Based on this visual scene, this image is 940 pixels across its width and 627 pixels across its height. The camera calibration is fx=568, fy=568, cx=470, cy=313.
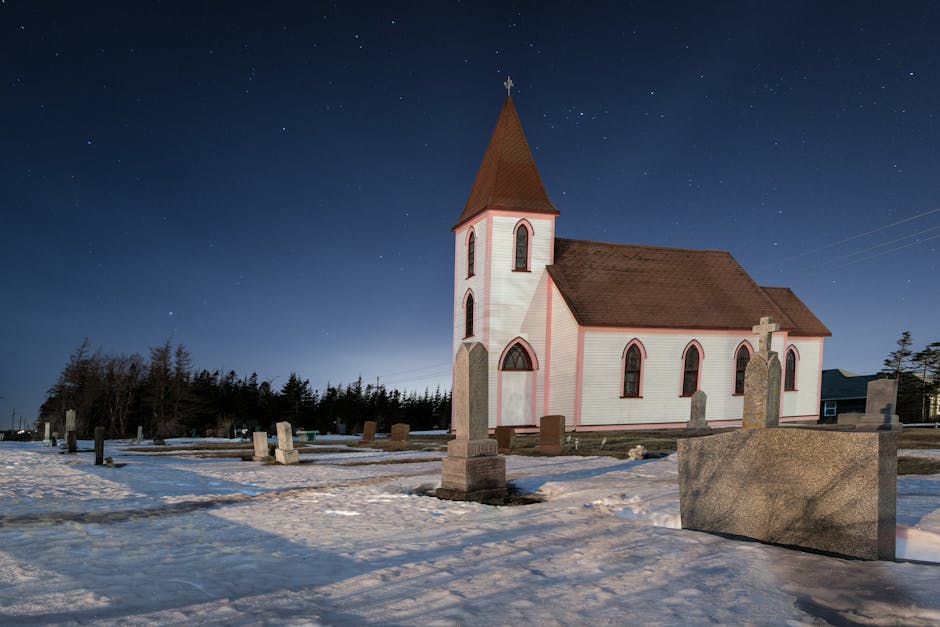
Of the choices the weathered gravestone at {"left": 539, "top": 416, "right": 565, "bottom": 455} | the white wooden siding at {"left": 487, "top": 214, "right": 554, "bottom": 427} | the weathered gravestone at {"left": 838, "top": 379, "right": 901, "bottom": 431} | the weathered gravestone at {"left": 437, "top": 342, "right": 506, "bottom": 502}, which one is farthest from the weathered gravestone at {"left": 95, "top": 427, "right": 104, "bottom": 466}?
the weathered gravestone at {"left": 838, "top": 379, "right": 901, "bottom": 431}

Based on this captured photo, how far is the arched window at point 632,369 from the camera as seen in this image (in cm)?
2728

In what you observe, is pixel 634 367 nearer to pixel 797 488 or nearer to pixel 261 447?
pixel 261 447

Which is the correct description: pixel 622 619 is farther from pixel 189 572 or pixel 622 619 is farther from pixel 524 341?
pixel 524 341

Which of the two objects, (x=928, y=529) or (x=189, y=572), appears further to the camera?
(x=928, y=529)

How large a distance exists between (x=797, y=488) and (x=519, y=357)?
22.1 m

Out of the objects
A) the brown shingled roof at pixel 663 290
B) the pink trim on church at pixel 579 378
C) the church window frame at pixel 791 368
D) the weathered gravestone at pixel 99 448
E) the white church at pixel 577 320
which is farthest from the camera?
the church window frame at pixel 791 368

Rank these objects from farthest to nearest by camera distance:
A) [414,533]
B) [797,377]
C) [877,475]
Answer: [797,377] < [414,533] < [877,475]

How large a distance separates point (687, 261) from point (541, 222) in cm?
925

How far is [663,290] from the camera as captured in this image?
95.7ft

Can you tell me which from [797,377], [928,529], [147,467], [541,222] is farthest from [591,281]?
[928,529]

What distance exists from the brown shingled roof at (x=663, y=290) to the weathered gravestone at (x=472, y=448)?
17002mm

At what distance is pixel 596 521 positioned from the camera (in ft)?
22.7

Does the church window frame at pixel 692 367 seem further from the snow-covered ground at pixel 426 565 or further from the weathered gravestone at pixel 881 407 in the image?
the snow-covered ground at pixel 426 565

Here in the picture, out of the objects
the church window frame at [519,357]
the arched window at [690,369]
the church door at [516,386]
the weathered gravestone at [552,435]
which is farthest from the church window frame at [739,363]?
the weathered gravestone at [552,435]
